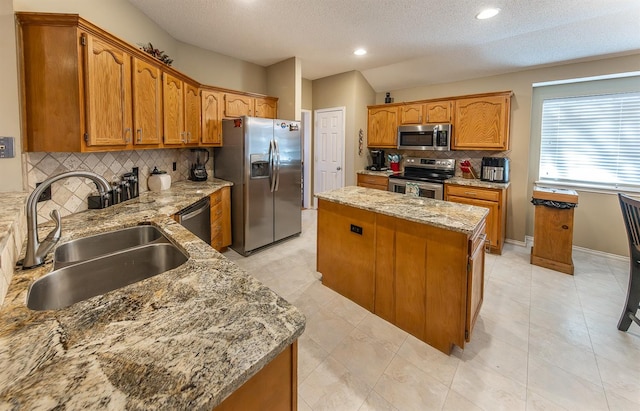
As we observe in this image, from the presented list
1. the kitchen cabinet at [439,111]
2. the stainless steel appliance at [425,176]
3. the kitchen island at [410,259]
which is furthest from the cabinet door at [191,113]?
the kitchen cabinet at [439,111]

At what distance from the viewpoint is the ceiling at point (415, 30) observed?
108 inches

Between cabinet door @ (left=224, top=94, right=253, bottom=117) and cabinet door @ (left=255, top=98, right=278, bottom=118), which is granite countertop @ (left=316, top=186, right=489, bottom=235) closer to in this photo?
cabinet door @ (left=224, top=94, right=253, bottom=117)

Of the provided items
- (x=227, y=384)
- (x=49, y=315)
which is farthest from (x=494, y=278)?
(x=49, y=315)

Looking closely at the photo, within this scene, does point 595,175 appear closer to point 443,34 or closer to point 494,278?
point 494,278

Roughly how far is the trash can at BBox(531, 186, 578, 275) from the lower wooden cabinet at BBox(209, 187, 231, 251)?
3.72 metres

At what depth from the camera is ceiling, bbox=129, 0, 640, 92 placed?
2.75 metres

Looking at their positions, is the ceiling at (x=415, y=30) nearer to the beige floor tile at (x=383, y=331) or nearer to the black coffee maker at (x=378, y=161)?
the black coffee maker at (x=378, y=161)

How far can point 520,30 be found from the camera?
321 cm

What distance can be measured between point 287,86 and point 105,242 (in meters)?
3.56

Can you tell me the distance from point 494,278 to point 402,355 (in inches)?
68.8

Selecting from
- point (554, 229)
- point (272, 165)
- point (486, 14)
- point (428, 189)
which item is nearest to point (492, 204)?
point (554, 229)

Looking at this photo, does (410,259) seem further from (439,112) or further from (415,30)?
(439,112)

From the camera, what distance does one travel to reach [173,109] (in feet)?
9.75

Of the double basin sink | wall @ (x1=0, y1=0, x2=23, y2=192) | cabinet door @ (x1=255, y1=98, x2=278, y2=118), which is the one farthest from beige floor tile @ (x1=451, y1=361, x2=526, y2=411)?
cabinet door @ (x1=255, y1=98, x2=278, y2=118)
